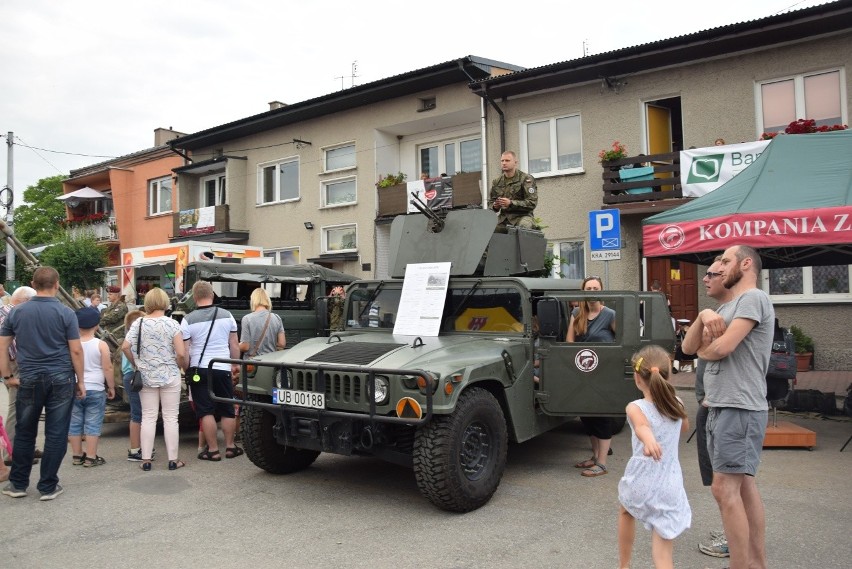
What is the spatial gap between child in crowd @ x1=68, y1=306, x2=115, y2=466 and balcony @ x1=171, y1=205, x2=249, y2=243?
16884mm

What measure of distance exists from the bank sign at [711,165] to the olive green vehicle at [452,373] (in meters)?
7.02

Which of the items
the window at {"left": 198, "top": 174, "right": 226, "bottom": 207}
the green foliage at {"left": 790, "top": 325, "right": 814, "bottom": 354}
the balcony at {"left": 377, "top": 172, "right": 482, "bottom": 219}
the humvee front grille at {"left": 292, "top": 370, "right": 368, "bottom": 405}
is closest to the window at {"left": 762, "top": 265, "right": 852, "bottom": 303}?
the green foliage at {"left": 790, "top": 325, "right": 814, "bottom": 354}

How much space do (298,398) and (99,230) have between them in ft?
90.9

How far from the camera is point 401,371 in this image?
4590 mm

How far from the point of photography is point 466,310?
6.16m

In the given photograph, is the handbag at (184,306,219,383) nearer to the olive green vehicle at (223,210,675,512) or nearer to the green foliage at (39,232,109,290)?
the olive green vehicle at (223,210,675,512)

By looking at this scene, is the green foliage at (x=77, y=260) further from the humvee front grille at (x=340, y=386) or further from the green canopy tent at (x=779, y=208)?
the green canopy tent at (x=779, y=208)

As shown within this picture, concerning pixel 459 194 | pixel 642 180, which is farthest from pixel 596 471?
pixel 459 194

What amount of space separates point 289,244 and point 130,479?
633 inches

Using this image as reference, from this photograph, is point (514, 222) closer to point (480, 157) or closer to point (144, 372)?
point (144, 372)

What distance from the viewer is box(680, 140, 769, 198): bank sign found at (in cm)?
1236

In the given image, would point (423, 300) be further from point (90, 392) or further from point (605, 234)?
point (605, 234)

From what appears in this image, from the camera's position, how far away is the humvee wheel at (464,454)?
465 centimetres

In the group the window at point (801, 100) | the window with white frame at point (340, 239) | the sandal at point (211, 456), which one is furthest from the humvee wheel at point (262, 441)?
the window with white frame at point (340, 239)
